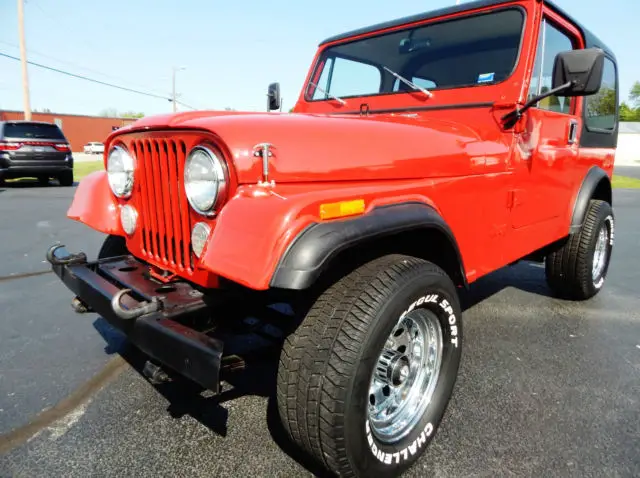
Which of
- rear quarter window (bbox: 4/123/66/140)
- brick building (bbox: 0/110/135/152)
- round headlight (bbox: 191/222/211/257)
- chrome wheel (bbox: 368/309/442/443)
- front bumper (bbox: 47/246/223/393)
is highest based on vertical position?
brick building (bbox: 0/110/135/152)

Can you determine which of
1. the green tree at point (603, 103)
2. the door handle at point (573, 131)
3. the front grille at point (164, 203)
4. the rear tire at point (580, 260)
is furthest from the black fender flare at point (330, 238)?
the green tree at point (603, 103)

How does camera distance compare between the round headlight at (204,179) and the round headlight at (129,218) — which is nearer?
the round headlight at (204,179)

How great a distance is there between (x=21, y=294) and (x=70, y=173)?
9.31 meters

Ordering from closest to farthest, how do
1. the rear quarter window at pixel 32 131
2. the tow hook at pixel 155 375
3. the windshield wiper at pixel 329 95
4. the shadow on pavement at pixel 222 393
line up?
the tow hook at pixel 155 375
the shadow on pavement at pixel 222 393
the windshield wiper at pixel 329 95
the rear quarter window at pixel 32 131

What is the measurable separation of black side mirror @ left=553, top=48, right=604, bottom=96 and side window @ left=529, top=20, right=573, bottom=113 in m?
0.29

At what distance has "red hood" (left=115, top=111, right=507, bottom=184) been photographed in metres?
1.64

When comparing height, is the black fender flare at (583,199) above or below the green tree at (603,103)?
below

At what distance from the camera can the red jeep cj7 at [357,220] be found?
5.05 feet

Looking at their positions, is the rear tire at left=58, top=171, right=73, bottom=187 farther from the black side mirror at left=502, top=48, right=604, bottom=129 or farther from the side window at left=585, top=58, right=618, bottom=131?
the black side mirror at left=502, top=48, right=604, bottom=129

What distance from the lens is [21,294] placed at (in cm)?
383

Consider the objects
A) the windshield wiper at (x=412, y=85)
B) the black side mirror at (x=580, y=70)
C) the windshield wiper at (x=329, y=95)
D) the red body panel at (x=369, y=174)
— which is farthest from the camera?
the windshield wiper at (x=329, y=95)

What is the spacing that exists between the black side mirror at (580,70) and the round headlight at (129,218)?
2180mm

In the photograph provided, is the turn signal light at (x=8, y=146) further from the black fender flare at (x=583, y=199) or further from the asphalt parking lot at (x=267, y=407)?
the black fender flare at (x=583, y=199)

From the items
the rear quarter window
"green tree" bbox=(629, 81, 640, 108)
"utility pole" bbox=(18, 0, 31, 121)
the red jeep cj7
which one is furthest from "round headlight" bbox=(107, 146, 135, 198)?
"green tree" bbox=(629, 81, 640, 108)
